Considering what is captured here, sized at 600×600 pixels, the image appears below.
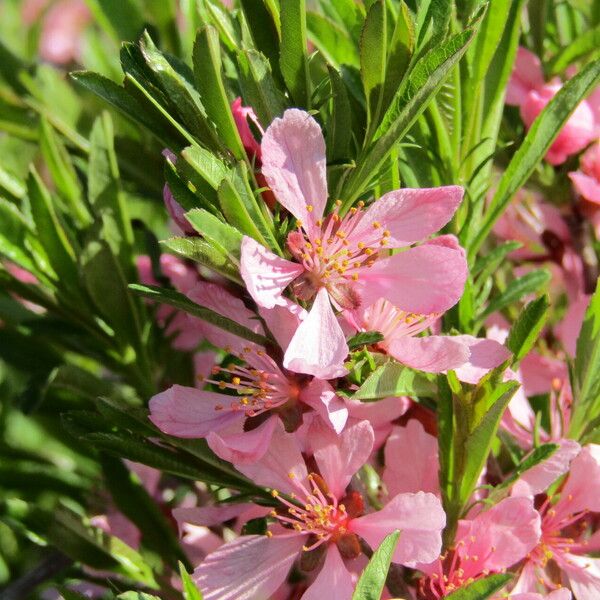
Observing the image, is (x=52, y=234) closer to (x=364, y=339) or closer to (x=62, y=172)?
(x=62, y=172)

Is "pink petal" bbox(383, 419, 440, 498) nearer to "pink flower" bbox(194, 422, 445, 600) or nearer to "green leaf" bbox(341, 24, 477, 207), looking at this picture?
"pink flower" bbox(194, 422, 445, 600)

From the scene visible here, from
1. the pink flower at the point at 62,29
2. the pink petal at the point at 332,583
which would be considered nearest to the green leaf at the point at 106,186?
the pink petal at the point at 332,583

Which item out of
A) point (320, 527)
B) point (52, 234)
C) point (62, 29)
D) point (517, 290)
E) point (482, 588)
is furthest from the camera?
point (62, 29)

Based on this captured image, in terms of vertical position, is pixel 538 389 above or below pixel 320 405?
below

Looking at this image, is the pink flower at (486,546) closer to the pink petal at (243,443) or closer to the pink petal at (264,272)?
the pink petal at (243,443)

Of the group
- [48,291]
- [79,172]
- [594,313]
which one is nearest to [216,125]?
[594,313]

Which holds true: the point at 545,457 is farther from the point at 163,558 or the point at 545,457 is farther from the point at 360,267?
the point at 163,558

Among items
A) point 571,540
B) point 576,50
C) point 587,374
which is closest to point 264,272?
point 587,374
